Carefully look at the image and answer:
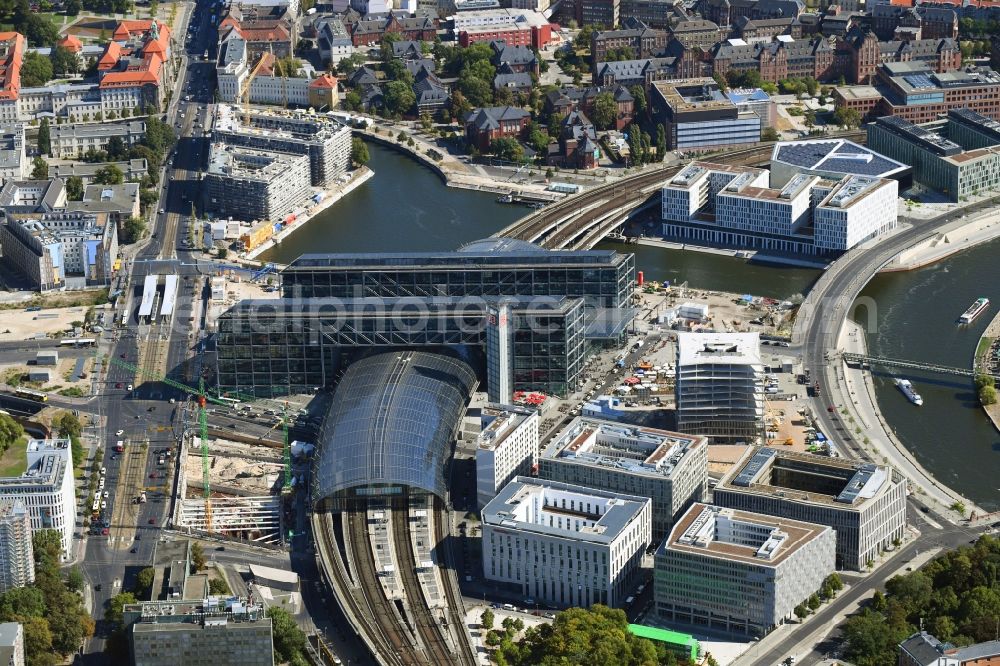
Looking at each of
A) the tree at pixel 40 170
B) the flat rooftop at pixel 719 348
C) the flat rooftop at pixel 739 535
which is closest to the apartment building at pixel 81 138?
the tree at pixel 40 170

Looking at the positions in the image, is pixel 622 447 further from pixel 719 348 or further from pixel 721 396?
pixel 719 348

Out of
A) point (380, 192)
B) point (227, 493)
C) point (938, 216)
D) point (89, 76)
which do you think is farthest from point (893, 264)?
point (89, 76)

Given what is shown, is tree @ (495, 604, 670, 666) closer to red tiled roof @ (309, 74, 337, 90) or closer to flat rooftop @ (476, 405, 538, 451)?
flat rooftop @ (476, 405, 538, 451)

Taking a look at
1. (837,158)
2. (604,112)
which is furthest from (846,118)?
(604,112)

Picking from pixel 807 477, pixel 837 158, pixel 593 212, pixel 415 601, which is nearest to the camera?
pixel 415 601

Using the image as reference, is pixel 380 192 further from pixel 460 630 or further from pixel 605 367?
pixel 460 630

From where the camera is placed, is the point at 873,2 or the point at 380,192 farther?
the point at 873,2

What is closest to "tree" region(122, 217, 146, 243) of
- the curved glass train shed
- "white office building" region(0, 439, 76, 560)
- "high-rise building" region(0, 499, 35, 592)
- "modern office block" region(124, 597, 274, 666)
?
the curved glass train shed
